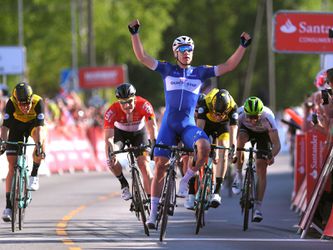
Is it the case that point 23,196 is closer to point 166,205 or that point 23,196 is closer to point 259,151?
point 166,205

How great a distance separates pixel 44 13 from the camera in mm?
75938

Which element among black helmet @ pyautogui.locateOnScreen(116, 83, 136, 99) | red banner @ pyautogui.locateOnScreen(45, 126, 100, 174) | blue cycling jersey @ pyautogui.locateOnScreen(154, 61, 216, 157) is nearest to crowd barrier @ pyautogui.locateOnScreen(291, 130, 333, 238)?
blue cycling jersey @ pyautogui.locateOnScreen(154, 61, 216, 157)

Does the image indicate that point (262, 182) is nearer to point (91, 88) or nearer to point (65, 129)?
point (65, 129)

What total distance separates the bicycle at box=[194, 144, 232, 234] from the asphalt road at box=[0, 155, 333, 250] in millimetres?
235

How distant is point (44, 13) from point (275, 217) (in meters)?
58.5

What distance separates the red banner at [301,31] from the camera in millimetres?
22109

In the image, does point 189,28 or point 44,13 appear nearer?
point 44,13

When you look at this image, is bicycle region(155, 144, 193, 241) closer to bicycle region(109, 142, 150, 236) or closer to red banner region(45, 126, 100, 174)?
bicycle region(109, 142, 150, 236)

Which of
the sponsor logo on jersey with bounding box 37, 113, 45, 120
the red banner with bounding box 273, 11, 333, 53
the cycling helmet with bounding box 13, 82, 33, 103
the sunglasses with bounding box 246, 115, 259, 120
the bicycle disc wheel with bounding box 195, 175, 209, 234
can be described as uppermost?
the red banner with bounding box 273, 11, 333, 53

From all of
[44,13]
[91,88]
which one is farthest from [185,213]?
[44,13]

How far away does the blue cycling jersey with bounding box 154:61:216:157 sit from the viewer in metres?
15.0

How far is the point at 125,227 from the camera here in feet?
54.9

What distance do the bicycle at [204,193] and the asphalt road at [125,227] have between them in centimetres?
24

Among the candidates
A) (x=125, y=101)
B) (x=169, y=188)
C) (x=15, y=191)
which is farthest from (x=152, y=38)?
(x=169, y=188)
